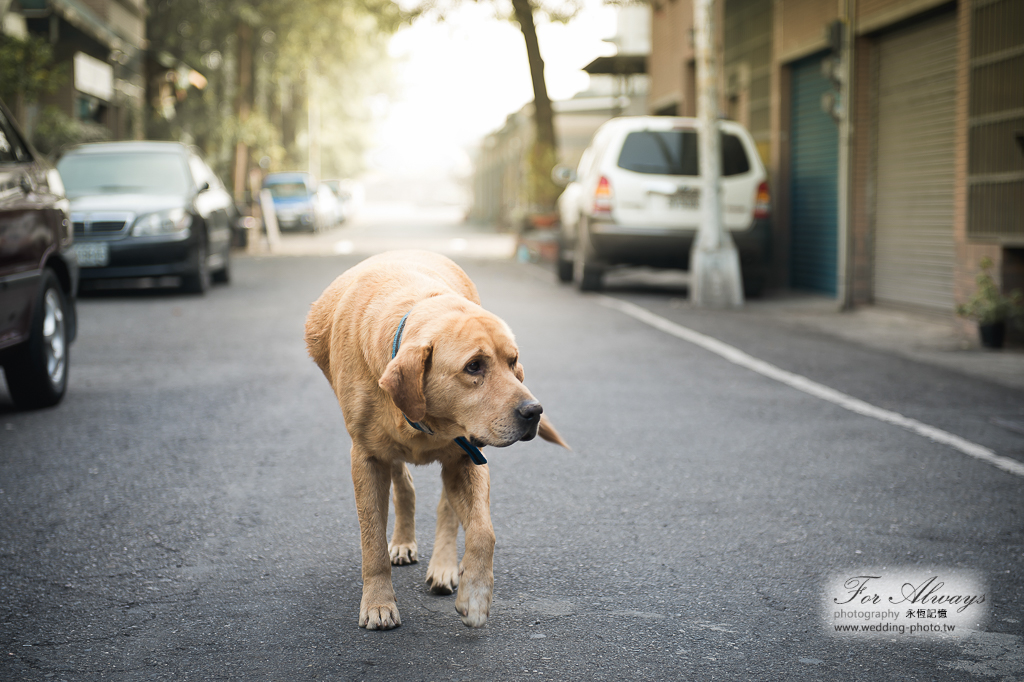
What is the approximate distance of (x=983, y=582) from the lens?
372 centimetres

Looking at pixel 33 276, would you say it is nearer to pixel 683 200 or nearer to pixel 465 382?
pixel 465 382

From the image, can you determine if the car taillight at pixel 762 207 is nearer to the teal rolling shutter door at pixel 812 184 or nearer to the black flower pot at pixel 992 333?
the teal rolling shutter door at pixel 812 184

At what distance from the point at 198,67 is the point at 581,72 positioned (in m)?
13.4

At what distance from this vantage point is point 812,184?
1642cm

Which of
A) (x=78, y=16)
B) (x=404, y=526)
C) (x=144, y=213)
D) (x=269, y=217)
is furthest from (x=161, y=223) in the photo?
(x=269, y=217)

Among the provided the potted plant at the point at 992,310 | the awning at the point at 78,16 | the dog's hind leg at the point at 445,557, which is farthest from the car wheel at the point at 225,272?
the dog's hind leg at the point at 445,557

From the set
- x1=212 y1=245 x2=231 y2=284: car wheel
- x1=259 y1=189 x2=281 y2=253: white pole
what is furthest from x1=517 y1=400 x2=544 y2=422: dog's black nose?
x1=259 y1=189 x2=281 y2=253: white pole

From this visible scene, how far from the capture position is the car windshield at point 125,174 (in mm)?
14070

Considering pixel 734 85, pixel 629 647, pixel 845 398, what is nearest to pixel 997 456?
pixel 845 398

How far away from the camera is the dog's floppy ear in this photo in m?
2.94

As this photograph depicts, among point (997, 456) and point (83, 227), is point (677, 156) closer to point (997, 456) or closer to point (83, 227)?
point (83, 227)

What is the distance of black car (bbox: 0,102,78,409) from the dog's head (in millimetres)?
3881

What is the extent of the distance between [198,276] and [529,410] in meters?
11.8

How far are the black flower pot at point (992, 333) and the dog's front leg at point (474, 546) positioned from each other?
25.0 ft
